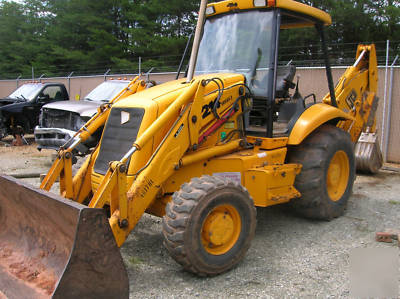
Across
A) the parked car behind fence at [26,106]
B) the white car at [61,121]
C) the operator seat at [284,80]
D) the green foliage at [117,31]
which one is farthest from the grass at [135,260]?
the parked car behind fence at [26,106]

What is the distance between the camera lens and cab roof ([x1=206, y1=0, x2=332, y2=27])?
5094 mm

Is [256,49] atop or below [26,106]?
atop

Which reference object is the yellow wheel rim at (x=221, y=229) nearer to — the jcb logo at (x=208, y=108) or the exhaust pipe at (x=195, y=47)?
the jcb logo at (x=208, y=108)

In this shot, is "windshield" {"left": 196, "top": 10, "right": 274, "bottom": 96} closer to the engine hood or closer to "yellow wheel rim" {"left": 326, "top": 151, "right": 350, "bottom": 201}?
"yellow wheel rim" {"left": 326, "top": 151, "right": 350, "bottom": 201}

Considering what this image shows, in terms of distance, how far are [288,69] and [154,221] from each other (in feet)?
9.15

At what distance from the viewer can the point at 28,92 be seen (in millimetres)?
13734

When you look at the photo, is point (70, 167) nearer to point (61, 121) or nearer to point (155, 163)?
point (155, 163)

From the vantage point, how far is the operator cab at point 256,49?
16.8ft

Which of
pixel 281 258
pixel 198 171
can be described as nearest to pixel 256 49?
pixel 198 171

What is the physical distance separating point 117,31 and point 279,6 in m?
27.3

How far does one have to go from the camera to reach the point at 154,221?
18.8 feet

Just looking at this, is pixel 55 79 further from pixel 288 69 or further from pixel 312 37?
pixel 288 69

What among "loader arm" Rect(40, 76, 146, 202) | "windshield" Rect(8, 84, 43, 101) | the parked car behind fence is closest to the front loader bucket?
"loader arm" Rect(40, 76, 146, 202)

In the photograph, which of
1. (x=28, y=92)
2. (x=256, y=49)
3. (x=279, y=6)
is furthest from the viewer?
(x=28, y=92)
